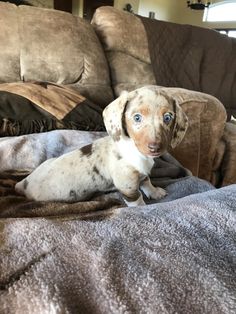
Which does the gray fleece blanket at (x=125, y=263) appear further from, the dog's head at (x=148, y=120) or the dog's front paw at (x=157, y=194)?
the dog's front paw at (x=157, y=194)

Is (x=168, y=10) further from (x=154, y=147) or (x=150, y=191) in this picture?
(x=154, y=147)

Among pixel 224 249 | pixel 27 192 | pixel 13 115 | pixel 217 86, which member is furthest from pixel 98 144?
pixel 217 86

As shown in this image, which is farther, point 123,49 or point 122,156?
point 123,49

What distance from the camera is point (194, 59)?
2.39 m

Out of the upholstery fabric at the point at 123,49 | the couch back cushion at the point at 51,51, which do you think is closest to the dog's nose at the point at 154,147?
the couch back cushion at the point at 51,51

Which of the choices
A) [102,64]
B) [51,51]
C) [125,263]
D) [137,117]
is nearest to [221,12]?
[102,64]

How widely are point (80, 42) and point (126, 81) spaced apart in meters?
0.38

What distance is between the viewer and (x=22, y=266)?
1.73 ft

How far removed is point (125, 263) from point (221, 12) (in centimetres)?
571

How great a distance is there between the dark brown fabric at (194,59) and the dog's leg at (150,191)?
3.98ft

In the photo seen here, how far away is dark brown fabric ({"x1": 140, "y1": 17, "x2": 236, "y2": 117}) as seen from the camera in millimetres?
2287

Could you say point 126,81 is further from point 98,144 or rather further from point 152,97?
point 152,97

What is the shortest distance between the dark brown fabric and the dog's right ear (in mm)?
1305

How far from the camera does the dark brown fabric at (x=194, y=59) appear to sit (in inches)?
90.0
